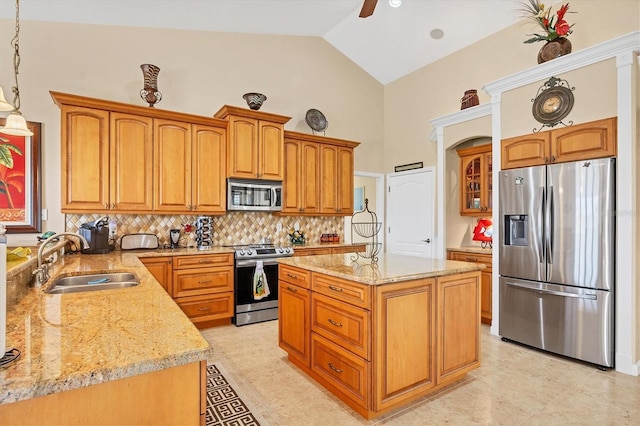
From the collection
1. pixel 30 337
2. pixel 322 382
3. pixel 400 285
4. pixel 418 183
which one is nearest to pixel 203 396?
pixel 30 337

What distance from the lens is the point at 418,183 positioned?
5.50 m

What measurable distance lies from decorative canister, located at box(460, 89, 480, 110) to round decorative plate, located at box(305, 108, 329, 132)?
2.02 meters

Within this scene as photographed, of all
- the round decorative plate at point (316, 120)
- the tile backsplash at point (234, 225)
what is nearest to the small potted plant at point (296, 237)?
the tile backsplash at point (234, 225)

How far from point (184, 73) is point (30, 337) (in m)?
4.07

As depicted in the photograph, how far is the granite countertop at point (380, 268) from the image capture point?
7.01 ft

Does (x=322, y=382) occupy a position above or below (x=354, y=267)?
below

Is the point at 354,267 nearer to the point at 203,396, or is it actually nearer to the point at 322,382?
the point at 322,382

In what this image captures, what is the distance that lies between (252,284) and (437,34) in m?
4.30

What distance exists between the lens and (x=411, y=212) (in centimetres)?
561

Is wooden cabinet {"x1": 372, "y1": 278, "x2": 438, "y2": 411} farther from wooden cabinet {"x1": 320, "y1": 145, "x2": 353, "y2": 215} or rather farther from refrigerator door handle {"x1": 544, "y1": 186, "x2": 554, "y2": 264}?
wooden cabinet {"x1": 320, "y1": 145, "x2": 353, "y2": 215}

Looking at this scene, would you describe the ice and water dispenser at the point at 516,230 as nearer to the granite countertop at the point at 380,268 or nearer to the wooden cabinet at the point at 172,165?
the granite countertop at the point at 380,268

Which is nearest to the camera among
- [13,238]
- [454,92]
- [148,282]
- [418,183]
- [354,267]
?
[148,282]

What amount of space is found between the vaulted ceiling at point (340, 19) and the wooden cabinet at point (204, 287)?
281 centimetres

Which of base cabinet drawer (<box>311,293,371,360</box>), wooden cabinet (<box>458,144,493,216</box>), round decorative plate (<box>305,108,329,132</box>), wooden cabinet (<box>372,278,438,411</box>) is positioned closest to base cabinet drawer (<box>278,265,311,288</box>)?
base cabinet drawer (<box>311,293,371,360</box>)
